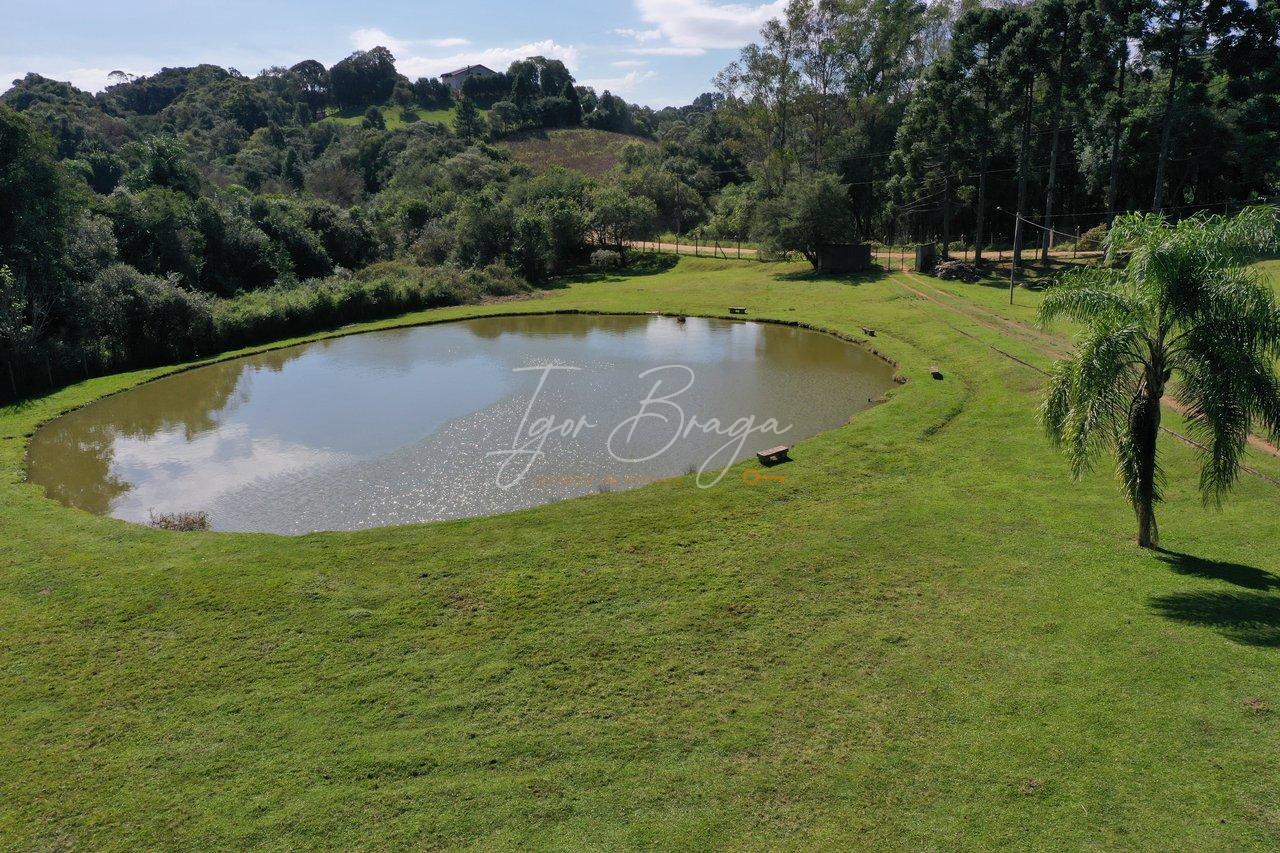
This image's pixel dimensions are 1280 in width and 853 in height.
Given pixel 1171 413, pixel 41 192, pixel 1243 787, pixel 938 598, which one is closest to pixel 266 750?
pixel 938 598

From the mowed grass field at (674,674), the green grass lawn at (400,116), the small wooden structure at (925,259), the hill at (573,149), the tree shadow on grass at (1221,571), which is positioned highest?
the green grass lawn at (400,116)

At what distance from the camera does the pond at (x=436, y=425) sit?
19.1 meters

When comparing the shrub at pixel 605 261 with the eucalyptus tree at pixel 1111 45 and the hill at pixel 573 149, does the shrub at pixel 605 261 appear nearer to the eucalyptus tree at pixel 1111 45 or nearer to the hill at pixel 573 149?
the eucalyptus tree at pixel 1111 45

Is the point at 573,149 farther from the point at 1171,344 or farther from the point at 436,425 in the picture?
the point at 1171,344

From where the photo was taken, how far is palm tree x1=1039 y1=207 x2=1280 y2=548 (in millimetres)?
11891

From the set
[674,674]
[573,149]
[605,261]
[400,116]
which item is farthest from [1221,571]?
[400,116]

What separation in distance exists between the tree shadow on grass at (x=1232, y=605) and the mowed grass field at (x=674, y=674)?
6 centimetres

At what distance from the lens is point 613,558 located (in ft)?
47.9

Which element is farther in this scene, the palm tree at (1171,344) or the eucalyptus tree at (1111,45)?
the eucalyptus tree at (1111,45)

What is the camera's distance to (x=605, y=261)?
62750 mm

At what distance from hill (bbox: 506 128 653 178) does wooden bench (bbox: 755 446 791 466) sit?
90561 mm

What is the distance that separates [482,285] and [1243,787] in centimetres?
4931

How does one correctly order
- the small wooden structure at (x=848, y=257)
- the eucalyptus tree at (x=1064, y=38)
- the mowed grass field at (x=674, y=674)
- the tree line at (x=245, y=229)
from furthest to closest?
the small wooden structure at (x=848, y=257) < the eucalyptus tree at (x=1064, y=38) < the tree line at (x=245, y=229) < the mowed grass field at (x=674, y=674)

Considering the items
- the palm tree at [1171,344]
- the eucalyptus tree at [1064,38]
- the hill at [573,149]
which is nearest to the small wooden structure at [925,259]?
the eucalyptus tree at [1064,38]
